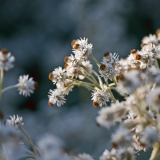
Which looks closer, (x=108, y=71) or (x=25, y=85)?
(x=25, y=85)

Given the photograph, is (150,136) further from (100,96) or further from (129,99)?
(100,96)

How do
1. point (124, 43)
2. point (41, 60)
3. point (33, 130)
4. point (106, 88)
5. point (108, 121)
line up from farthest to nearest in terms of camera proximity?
1. point (41, 60)
2. point (124, 43)
3. point (33, 130)
4. point (106, 88)
5. point (108, 121)

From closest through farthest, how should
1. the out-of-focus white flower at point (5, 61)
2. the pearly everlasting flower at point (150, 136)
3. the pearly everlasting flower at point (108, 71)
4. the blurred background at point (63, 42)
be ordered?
the pearly everlasting flower at point (150, 136) < the out-of-focus white flower at point (5, 61) < the pearly everlasting flower at point (108, 71) < the blurred background at point (63, 42)

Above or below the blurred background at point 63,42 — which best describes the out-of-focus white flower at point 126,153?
below

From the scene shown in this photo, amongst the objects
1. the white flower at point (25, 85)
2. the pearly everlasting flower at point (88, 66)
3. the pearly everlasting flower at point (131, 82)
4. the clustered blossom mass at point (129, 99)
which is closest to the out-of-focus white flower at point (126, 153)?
the clustered blossom mass at point (129, 99)

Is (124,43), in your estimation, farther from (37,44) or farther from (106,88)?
(106,88)

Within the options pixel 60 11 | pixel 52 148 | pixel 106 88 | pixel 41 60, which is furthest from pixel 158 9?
pixel 52 148

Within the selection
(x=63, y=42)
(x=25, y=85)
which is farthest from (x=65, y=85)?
(x=63, y=42)

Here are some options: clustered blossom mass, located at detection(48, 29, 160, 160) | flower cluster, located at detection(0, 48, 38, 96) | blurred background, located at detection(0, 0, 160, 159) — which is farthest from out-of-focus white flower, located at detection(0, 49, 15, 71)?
blurred background, located at detection(0, 0, 160, 159)

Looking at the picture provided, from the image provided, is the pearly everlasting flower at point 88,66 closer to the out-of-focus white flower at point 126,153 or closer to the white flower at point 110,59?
the white flower at point 110,59
